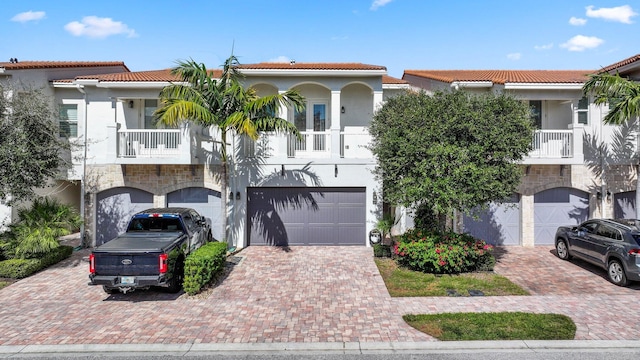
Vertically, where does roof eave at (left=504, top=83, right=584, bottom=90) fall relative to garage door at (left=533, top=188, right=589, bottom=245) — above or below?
above

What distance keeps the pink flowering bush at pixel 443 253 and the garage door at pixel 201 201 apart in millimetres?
7393

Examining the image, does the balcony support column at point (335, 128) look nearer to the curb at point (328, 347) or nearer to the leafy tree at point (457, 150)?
the leafy tree at point (457, 150)

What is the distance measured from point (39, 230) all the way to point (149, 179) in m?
3.93

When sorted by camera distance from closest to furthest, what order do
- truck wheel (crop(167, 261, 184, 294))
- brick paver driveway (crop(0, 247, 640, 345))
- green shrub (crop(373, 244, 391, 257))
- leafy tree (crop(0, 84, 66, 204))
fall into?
brick paver driveway (crop(0, 247, 640, 345)) < truck wheel (crop(167, 261, 184, 294)) < leafy tree (crop(0, 84, 66, 204)) < green shrub (crop(373, 244, 391, 257))

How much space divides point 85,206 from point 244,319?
10.4 m

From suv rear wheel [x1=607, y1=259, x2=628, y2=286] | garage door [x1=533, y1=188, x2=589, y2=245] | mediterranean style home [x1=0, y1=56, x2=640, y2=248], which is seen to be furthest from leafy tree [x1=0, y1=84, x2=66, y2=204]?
garage door [x1=533, y1=188, x2=589, y2=245]

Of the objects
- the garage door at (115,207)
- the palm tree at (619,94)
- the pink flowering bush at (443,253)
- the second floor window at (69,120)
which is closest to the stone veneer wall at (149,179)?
the garage door at (115,207)

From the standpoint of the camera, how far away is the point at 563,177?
45.0 ft

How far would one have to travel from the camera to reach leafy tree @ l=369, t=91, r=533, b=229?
923cm

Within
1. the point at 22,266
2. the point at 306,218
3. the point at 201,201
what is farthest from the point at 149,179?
the point at 306,218

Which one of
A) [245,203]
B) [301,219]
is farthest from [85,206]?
[301,219]

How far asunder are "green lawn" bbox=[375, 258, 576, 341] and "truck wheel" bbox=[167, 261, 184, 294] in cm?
552

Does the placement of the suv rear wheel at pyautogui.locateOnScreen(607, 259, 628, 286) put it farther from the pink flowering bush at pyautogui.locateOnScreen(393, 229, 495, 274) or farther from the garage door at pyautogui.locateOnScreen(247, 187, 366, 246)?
the garage door at pyautogui.locateOnScreen(247, 187, 366, 246)

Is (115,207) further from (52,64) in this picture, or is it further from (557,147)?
(557,147)
